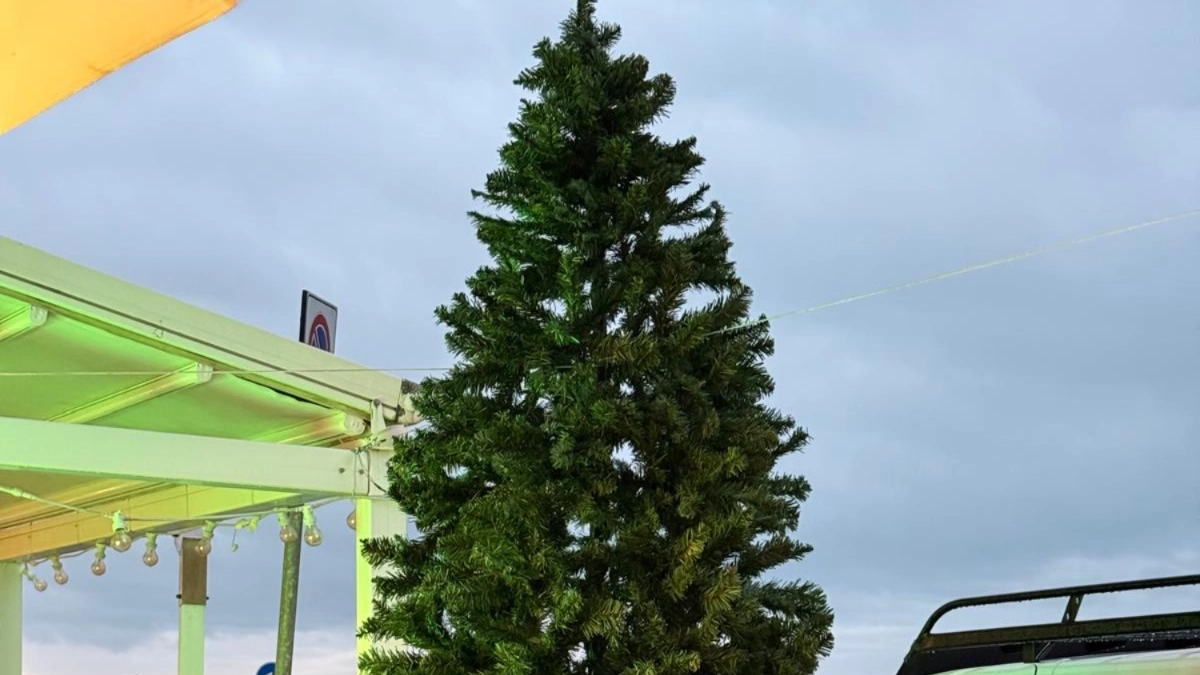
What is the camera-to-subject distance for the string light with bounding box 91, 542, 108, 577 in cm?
1231

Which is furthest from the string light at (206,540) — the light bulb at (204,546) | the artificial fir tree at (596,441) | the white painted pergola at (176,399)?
the artificial fir tree at (596,441)

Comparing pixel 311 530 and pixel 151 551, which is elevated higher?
pixel 151 551

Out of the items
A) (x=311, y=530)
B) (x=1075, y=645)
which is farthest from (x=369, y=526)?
(x=1075, y=645)

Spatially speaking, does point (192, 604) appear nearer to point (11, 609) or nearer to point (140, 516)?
point (140, 516)

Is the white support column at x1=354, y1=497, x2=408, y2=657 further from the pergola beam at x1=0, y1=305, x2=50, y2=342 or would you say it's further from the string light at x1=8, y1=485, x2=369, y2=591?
the pergola beam at x1=0, y1=305, x2=50, y2=342

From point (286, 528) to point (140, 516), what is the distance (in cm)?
205

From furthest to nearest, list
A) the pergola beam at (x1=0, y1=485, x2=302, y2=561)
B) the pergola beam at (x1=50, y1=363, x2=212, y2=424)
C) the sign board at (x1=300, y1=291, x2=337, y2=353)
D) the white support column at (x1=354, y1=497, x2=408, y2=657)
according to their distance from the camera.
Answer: the pergola beam at (x1=0, y1=485, x2=302, y2=561) < the sign board at (x1=300, y1=291, x2=337, y2=353) < the white support column at (x1=354, y1=497, x2=408, y2=657) < the pergola beam at (x1=50, y1=363, x2=212, y2=424)

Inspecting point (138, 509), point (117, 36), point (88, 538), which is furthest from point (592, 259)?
point (88, 538)

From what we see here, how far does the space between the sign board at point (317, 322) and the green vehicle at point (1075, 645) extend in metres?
5.82

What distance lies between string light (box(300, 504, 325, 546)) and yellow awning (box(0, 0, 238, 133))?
726 centimetres

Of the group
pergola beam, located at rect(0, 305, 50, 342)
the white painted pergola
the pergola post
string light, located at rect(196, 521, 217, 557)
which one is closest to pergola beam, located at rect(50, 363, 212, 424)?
the white painted pergola

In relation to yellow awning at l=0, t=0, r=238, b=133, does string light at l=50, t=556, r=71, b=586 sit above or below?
above

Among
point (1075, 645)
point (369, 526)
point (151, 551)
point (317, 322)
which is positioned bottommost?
point (1075, 645)

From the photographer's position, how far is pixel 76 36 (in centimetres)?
190
